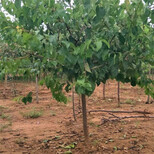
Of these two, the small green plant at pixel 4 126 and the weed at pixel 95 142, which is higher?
the small green plant at pixel 4 126

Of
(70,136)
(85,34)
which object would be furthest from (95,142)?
(85,34)

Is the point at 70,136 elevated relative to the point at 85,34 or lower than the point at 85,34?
lower

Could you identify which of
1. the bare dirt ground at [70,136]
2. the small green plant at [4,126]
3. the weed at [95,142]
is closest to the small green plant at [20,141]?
the bare dirt ground at [70,136]

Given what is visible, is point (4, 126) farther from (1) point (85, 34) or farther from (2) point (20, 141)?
(1) point (85, 34)

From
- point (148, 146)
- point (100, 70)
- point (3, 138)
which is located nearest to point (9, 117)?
point (3, 138)

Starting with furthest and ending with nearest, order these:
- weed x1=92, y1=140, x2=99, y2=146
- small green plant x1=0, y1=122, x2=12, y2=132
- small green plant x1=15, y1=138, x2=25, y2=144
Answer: small green plant x1=0, y1=122, x2=12, y2=132 < small green plant x1=15, y1=138, x2=25, y2=144 < weed x1=92, y1=140, x2=99, y2=146

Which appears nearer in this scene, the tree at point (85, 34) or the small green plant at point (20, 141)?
the tree at point (85, 34)

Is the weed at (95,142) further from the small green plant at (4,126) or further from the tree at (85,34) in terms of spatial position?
the small green plant at (4,126)

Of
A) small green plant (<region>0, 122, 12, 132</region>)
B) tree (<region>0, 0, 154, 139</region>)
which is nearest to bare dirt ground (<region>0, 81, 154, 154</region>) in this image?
small green plant (<region>0, 122, 12, 132</region>)

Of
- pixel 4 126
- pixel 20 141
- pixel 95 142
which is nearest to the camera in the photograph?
pixel 95 142

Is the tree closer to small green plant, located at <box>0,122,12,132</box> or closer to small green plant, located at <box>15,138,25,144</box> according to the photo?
small green plant, located at <box>15,138,25,144</box>

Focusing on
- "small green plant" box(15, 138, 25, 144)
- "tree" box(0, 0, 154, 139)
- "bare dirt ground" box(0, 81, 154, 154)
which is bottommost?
"small green plant" box(15, 138, 25, 144)

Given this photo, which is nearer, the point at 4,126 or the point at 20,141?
the point at 20,141

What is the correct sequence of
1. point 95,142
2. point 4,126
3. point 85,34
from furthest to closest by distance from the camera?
point 4,126 → point 95,142 → point 85,34
